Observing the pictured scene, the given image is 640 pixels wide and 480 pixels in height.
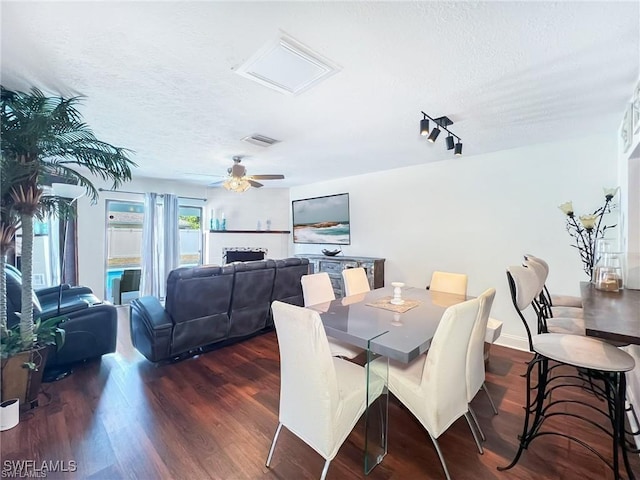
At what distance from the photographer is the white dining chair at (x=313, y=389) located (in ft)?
4.59

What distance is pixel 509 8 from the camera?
1315 mm

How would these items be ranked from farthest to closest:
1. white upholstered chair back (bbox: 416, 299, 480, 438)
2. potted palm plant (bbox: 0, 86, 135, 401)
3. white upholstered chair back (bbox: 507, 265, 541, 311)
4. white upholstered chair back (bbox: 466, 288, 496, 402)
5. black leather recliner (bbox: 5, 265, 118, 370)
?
1. black leather recliner (bbox: 5, 265, 118, 370)
2. potted palm plant (bbox: 0, 86, 135, 401)
3. white upholstered chair back (bbox: 507, 265, 541, 311)
4. white upholstered chair back (bbox: 466, 288, 496, 402)
5. white upholstered chair back (bbox: 416, 299, 480, 438)

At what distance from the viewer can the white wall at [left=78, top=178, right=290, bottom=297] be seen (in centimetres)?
496

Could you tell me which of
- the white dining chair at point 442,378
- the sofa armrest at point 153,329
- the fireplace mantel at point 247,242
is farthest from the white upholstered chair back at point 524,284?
the fireplace mantel at point 247,242

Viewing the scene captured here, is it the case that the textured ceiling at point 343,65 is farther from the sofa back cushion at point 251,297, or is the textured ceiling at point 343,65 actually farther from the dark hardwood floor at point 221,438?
the dark hardwood floor at point 221,438

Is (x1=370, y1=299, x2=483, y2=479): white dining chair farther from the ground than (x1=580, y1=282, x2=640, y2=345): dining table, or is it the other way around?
(x1=580, y1=282, x2=640, y2=345): dining table

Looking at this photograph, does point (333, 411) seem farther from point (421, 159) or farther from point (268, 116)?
point (421, 159)

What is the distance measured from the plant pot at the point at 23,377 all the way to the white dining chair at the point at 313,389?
2043 mm

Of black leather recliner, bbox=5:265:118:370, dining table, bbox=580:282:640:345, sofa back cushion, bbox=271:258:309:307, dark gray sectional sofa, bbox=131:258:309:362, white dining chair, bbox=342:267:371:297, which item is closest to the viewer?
dining table, bbox=580:282:640:345

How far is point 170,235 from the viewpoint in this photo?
19.2 feet

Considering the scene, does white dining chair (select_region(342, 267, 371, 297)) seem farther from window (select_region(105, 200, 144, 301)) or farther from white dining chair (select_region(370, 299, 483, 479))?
window (select_region(105, 200, 144, 301))

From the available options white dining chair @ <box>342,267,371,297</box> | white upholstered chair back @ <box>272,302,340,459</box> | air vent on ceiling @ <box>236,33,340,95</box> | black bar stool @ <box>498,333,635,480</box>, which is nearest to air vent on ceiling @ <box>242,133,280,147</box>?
air vent on ceiling @ <box>236,33,340,95</box>

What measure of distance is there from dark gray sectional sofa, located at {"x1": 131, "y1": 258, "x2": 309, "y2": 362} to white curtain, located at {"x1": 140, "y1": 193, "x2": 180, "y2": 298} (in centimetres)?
281

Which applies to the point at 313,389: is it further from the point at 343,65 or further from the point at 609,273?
the point at 609,273
